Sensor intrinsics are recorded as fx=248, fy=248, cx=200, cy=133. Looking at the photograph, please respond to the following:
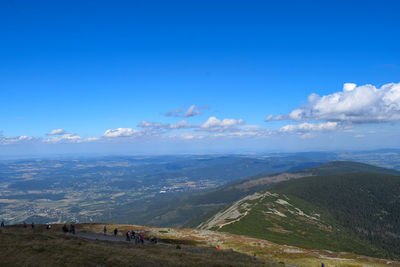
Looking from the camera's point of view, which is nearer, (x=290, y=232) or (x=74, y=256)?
(x=74, y=256)

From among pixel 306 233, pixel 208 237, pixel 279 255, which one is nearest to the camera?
pixel 279 255

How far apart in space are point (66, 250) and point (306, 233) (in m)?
165

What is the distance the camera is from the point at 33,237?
175 ft

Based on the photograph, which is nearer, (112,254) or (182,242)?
(112,254)

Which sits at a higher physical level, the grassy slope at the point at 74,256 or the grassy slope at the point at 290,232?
the grassy slope at the point at 74,256

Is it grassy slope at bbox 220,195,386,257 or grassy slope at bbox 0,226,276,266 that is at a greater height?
grassy slope at bbox 0,226,276,266

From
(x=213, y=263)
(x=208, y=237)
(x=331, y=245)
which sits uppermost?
(x=213, y=263)

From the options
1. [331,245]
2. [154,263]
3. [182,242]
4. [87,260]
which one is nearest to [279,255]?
[182,242]

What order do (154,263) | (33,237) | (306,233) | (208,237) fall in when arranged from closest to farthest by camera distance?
(154,263) → (33,237) → (208,237) → (306,233)

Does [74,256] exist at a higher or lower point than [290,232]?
higher

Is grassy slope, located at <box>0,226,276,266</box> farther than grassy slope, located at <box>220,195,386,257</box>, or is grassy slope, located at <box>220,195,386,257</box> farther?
grassy slope, located at <box>220,195,386,257</box>

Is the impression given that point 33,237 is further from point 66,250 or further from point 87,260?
point 87,260

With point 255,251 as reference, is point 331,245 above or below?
below

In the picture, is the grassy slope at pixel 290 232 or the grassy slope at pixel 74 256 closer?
the grassy slope at pixel 74 256
